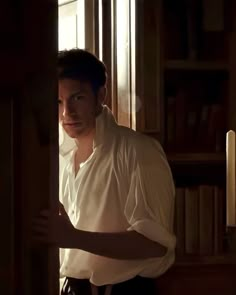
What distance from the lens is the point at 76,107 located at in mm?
768

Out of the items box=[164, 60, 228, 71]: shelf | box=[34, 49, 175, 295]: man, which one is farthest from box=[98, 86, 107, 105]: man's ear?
box=[164, 60, 228, 71]: shelf

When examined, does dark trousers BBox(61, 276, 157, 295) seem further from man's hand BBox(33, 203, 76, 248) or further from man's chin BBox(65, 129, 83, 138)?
man's chin BBox(65, 129, 83, 138)

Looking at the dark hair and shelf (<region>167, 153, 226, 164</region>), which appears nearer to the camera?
the dark hair

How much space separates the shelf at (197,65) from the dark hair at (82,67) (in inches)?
4.4

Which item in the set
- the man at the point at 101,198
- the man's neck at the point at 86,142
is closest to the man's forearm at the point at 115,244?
the man at the point at 101,198

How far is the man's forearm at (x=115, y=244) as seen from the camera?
2.45 ft

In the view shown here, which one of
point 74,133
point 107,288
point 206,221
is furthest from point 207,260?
point 74,133

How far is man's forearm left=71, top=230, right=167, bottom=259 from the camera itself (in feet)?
2.45

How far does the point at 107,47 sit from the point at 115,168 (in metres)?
0.17

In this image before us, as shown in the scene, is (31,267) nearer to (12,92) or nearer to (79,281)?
(79,281)

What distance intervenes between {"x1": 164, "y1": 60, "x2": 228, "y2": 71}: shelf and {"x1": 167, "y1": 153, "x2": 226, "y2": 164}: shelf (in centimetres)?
12

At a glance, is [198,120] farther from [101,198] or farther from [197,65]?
[101,198]

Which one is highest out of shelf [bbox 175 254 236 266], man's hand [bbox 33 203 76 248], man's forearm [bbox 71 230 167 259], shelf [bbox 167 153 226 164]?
shelf [bbox 167 153 226 164]

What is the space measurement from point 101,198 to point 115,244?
61 mm
